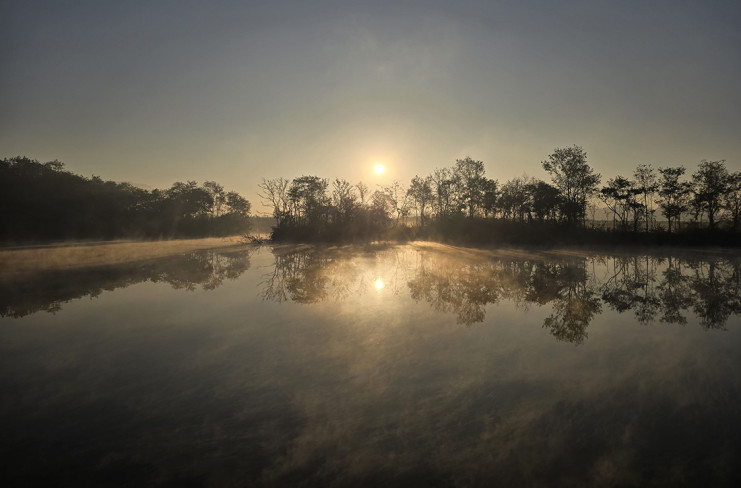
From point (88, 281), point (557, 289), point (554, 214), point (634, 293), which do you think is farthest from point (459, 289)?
point (554, 214)

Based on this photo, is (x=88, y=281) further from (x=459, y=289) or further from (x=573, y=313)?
(x=573, y=313)

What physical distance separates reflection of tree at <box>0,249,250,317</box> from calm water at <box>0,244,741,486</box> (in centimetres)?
37

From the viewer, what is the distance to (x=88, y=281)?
15.0 meters

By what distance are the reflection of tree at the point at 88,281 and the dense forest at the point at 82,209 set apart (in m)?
44.5

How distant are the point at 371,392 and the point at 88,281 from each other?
15.9 metres

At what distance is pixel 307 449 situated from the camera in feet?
12.5

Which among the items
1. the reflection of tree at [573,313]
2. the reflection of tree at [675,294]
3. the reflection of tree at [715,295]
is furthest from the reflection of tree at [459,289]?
the reflection of tree at [715,295]

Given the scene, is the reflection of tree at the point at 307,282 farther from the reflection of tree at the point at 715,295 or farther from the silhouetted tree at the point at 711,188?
the silhouetted tree at the point at 711,188

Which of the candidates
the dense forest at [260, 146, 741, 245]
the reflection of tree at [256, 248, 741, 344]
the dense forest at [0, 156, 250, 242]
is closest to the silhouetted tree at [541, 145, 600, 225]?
the dense forest at [260, 146, 741, 245]

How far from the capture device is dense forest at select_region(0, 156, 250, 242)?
163 ft

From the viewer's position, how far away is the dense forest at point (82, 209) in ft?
163

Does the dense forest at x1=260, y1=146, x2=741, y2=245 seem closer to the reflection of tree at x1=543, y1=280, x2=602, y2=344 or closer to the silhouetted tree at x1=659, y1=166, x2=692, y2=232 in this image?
the silhouetted tree at x1=659, y1=166, x2=692, y2=232

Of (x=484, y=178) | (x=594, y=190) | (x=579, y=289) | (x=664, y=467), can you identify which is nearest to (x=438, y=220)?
(x=484, y=178)

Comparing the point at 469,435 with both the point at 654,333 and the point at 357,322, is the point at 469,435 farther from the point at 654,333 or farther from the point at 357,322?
the point at 654,333
